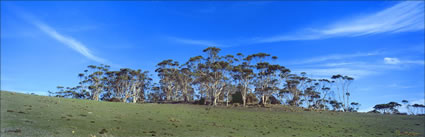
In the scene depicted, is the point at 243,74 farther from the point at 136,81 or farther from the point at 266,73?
the point at 136,81

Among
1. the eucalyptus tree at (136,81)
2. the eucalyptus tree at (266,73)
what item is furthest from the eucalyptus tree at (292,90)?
the eucalyptus tree at (136,81)

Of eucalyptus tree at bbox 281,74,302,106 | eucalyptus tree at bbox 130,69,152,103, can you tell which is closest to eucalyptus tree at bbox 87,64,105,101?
eucalyptus tree at bbox 130,69,152,103

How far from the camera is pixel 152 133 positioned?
28516 millimetres

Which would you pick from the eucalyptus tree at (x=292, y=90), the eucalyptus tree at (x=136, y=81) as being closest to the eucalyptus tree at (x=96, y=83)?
the eucalyptus tree at (x=136, y=81)

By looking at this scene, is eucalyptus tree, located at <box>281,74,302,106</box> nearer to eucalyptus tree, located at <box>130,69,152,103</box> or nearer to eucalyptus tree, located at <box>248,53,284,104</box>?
eucalyptus tree, located at <box>248,53,284,104</box>

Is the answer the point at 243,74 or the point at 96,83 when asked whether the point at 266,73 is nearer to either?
the point at 243,74

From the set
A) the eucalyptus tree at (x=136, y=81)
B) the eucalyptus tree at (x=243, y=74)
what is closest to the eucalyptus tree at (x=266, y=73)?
the eucalyptus tree at (x=243, y=74)

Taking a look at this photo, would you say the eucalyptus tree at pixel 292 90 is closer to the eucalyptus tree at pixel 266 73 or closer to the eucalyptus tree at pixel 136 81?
the eucalyptus tree at pixel 266 73

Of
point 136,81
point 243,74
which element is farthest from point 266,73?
point 136,81

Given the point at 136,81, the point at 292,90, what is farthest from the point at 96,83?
the point at 292,90

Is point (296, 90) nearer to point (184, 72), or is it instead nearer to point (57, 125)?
point (184, 72)

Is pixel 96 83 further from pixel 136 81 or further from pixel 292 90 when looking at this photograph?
pixel 292 90

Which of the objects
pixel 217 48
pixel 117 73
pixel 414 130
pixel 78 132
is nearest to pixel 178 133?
pixel 78 132

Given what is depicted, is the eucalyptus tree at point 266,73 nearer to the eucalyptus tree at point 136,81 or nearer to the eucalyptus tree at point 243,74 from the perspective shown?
the eucalyptus tree at point 243,74
